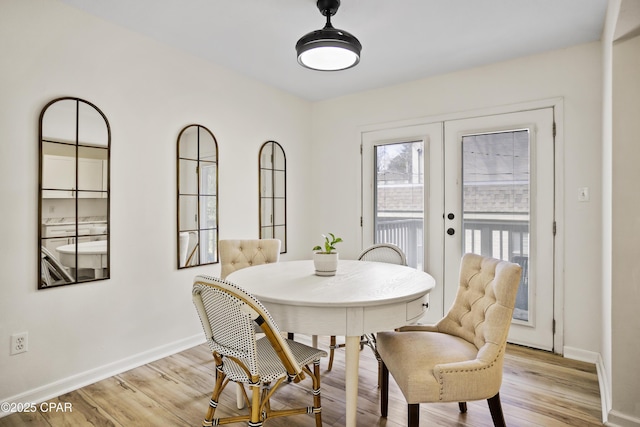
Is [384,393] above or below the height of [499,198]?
below

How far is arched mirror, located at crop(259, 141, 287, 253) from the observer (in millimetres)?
3756

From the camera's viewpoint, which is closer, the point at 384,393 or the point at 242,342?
the point at 242,342

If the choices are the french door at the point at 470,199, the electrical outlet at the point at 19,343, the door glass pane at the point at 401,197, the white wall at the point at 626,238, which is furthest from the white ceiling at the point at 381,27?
the electrical outlet at the point at 19,343

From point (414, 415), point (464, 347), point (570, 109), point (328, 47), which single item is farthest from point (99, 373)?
point (570, 109)

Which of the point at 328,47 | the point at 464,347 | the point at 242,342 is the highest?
the point at 328,47

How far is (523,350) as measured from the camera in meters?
2.98

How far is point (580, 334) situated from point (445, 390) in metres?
2.01

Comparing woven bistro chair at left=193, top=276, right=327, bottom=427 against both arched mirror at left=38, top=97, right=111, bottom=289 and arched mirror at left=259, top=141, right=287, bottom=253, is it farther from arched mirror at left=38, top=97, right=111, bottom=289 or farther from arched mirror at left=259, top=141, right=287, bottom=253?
arched mirror at left=259, top=141, right=287, bottom=253

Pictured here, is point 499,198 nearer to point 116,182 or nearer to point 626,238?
point 626,238

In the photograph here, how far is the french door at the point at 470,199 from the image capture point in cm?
299

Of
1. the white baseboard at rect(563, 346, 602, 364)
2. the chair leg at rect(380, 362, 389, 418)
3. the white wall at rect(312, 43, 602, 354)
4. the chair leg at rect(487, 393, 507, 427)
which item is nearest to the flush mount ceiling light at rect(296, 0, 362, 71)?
the white wall at rect(312, 43, 602, 354)

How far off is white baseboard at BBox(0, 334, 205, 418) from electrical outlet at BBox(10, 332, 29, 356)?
9.9 inches

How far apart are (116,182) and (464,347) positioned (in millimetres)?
2445

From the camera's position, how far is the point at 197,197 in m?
3.08
